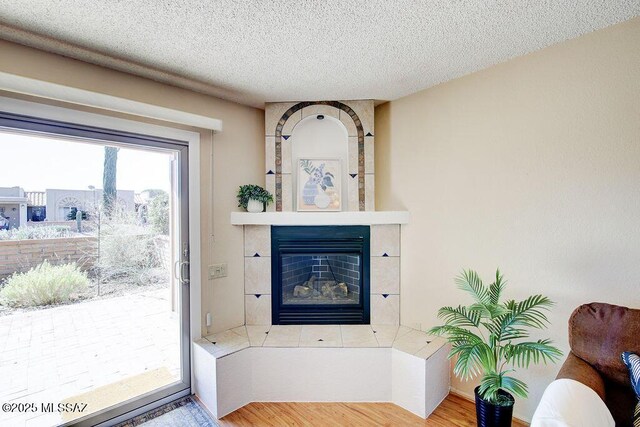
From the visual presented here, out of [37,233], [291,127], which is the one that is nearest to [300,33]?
[291,127]

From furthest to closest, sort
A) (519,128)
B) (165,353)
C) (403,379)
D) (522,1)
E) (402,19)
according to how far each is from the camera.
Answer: (165,353), (403,379), (519,128), (402,19), (522,1)

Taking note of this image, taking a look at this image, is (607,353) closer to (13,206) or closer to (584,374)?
(584,374)

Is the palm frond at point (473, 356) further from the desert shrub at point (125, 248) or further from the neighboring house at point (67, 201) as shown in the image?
the neighboring house at point (67, 201)

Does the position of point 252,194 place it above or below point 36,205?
above

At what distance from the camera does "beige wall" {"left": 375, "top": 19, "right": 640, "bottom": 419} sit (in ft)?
5.28

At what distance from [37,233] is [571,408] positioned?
282 cm

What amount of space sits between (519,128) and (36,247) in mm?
3105

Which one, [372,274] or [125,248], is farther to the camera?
[372,274]

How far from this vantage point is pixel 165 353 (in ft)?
7.59

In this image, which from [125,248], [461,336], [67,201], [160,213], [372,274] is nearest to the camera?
[461,336]

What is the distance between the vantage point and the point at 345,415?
2035mm

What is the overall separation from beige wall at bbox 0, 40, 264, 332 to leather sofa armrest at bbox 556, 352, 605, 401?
2215mm

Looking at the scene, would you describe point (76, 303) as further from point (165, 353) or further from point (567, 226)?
point (567, 226)

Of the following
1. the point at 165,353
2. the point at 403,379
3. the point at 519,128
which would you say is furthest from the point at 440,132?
the point at 165,353
